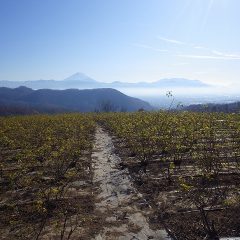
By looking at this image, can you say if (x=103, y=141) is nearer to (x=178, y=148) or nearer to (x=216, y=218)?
(x=178, y=148)

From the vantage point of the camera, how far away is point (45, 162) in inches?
555

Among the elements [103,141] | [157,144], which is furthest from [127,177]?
[103,141]

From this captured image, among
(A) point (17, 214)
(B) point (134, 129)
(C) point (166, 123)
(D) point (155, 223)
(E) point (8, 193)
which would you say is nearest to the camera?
(D) point (155, 223)

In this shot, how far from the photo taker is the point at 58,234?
294 inches

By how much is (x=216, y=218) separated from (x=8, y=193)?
586cm

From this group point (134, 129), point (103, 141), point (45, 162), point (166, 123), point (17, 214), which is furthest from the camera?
point (103, 141)

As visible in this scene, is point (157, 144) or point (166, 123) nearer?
point (157, 144)

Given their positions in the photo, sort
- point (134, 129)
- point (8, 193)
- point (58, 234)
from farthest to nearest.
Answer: point (134, 129) → point (8, 193) → point (58, 234)

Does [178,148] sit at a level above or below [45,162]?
above

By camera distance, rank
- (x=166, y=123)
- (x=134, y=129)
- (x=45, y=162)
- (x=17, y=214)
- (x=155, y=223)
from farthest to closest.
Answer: (x=134, y=129) < (x=166, y=123) < (x=45, y=162) < (x=17, y=214) < (x=155, y=223)

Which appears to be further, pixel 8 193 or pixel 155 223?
pixel 8 193

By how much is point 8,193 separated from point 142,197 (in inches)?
151

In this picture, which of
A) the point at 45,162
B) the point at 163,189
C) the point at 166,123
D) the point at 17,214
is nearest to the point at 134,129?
the point at 166,123

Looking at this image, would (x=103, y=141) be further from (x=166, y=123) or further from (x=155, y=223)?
(x=155, y=223)
